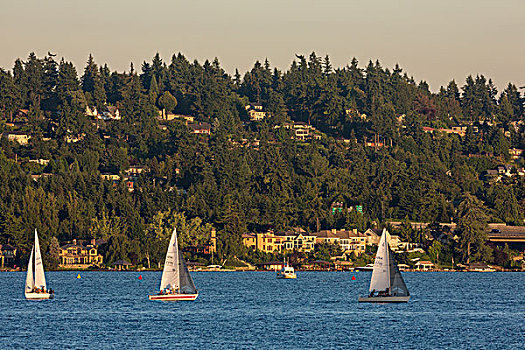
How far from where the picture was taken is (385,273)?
100m

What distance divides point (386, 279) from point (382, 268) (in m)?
2.37

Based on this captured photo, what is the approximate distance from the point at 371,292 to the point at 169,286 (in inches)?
790

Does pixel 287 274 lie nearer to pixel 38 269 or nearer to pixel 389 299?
pixel 38 269

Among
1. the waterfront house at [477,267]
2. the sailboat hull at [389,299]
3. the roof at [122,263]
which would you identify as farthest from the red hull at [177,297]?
the waterfront house at [477,267]

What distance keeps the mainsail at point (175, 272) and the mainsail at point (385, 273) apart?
1832 cm

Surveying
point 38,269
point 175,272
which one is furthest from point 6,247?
point 175,272

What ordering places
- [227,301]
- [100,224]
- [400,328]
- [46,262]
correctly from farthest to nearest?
[100,224] < [46,262] < [227,301] < [400,328]

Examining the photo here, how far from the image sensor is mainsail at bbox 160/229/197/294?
102 meters

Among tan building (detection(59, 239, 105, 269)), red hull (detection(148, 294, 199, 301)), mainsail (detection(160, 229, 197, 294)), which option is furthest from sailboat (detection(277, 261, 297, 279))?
red hull (detection(148, 294, 199, 301))

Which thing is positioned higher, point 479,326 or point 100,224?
point 100,224

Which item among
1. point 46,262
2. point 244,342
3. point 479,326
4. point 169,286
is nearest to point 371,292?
point 479,326

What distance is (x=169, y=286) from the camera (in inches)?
4176

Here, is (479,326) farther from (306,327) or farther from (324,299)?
(324,299)

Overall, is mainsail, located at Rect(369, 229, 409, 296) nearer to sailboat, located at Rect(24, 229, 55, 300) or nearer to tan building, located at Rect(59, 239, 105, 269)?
sailboat, located at Rect(24, 229, 55, 300)
